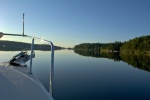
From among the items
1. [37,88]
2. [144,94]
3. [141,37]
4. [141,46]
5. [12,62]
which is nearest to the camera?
[37,88]

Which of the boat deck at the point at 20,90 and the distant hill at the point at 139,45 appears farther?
the distant hill at the point at 139,45

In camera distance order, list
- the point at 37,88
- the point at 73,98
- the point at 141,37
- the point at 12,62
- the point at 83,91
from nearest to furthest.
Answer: the point at 37,88
the point at 12,62
the point at 73,98
the point at 83,91
the point at 141,37

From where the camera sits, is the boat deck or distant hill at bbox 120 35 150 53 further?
distant hill at bbox 120 35 150 53

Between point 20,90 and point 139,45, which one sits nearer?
point 20,90

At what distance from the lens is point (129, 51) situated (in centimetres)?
16175

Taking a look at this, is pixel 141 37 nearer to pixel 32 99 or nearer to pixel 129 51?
pixel 129 51

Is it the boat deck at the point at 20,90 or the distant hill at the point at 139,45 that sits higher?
the distant hill at the point at 139,45

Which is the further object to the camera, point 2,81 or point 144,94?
point 144,94

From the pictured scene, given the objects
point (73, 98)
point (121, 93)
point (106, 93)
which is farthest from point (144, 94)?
point (73, 98)

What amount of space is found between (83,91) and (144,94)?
579 centimetres

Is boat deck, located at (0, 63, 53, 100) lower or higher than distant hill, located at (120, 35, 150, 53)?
lower

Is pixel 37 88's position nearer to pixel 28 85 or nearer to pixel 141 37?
pixel 28 85

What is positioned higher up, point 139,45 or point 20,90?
point 139,45

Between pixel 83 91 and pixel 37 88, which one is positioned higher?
pixel 37 88
